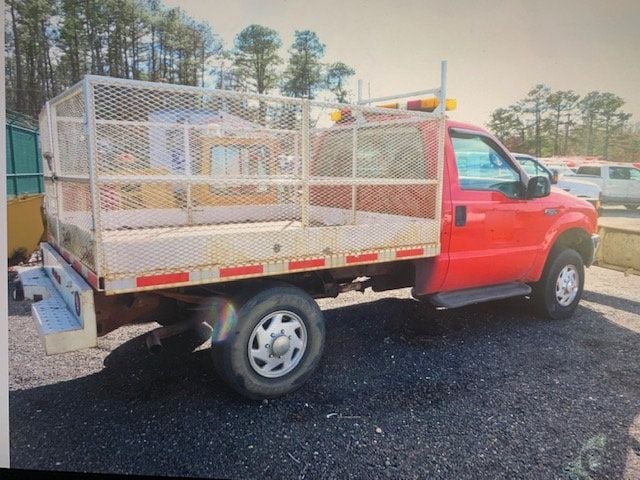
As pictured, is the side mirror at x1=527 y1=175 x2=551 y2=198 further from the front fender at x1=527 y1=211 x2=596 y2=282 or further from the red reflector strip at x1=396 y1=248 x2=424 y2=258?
the red reflector strip at x1=396 y1=248 x2=424 y2=258

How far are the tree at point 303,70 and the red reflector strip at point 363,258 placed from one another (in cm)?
275

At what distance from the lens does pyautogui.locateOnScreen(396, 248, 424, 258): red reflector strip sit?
3204 millimetres

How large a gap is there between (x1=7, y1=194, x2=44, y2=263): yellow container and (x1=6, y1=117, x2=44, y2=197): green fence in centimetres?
81

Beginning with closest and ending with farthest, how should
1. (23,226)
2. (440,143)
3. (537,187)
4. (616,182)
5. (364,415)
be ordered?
(364,415), (440,143), (537,187), (23,226), (616,182)

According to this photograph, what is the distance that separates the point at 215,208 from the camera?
401 centimetres

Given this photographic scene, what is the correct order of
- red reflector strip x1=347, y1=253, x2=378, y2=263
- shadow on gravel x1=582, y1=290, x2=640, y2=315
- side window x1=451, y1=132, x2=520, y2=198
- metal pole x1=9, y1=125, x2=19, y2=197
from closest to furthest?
red reflector strip x1=347, y1=253, x2=378, y2=263 → side window x1=451, y1=132, x2=520, y2=198 → shadow on gravel x1=582, y1=290, x2=640, y2=315 → metal pole x1=9, y1=125, x2=19, y2=197

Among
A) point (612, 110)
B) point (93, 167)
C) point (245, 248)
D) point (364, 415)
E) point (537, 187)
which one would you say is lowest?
point (364, 415)

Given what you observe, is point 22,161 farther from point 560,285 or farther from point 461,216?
point 560,285

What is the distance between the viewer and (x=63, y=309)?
100 inches

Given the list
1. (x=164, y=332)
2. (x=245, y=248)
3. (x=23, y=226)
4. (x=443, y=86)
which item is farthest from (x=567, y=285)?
(x=23, y=226)

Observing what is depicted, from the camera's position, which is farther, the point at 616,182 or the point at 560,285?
the point at 616,182

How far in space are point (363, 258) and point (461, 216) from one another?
100cm

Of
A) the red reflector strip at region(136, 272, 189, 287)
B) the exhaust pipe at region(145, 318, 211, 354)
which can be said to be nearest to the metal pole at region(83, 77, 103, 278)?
the red reflector strip at region(136, 272, 189, 287)

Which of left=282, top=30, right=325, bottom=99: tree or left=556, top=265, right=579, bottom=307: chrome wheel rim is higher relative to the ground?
left=282, top=30, right=325, bottom=99: tree
